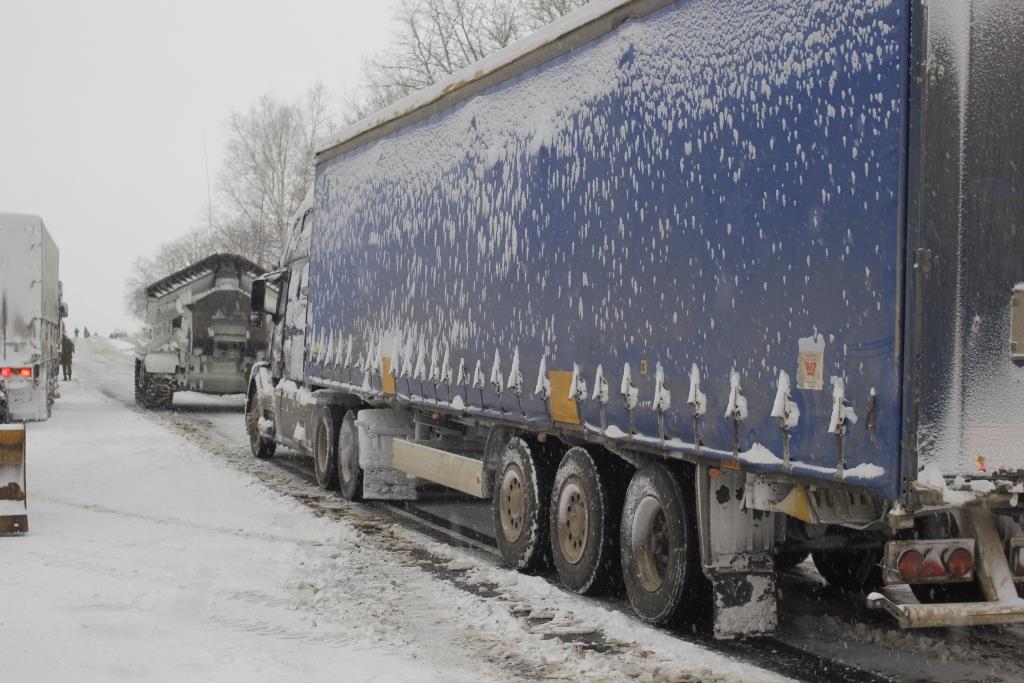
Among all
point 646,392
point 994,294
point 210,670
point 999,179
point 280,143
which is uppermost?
point 280,143

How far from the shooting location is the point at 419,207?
37.4 ft

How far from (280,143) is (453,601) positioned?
65766 millimetres

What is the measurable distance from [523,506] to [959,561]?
153 inches

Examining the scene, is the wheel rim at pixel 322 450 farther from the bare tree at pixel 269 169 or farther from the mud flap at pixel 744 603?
the bare tree at pixel 269 169

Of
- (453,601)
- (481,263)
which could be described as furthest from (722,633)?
(481,263)

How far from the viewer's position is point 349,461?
1355 cm

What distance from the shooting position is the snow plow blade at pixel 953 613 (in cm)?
565

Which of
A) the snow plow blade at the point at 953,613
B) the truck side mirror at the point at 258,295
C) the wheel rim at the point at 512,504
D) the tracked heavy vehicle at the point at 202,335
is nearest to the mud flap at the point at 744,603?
the snow plow blade at the point at 953,613

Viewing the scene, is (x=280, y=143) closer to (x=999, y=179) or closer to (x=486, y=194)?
(x=486, y=194)

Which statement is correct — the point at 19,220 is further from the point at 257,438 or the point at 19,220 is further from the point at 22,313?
the point at 257,438

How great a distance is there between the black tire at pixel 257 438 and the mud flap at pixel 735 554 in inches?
449

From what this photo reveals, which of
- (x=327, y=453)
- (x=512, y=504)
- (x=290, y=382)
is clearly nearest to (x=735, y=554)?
(x=512, y=504)

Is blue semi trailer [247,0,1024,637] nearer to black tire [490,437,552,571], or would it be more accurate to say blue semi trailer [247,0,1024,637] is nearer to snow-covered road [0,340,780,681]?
black tire [490,437,552,571]

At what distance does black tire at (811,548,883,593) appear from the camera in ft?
27.4
